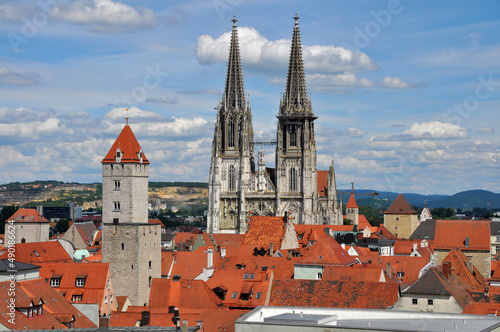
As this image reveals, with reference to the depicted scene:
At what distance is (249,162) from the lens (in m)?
143

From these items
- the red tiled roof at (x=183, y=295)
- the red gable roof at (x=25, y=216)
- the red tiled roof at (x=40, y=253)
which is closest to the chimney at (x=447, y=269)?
the red tiled roof at (x=183, y=295)

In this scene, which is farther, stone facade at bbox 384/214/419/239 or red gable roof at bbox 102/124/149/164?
stone facade at bbox 384/214/419/239

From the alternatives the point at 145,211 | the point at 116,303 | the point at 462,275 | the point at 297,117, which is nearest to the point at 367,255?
the point at 462,275

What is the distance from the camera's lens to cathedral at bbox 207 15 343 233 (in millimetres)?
137750

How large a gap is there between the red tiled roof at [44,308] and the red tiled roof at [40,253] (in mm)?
A: 23970

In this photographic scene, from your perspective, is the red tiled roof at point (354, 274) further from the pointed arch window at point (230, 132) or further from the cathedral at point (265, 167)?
the pointed arch window at point (230, 132)

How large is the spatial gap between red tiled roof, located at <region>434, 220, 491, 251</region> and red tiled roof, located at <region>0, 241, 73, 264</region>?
1466 inches

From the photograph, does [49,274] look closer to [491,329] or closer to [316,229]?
[491,329]

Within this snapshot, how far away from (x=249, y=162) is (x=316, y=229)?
32231mm

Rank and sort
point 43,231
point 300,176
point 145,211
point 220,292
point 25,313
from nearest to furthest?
point 25,313
point 220,292
point 145,211
point 43,231
point 300,176

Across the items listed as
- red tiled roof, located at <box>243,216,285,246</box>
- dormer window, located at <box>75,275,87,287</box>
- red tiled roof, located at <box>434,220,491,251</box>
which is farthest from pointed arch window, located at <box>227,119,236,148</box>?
dormer window, located at <box>75,275,87,287</box>

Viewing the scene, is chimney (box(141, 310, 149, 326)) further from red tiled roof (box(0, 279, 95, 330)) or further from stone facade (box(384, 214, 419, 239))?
stone facade (box(384, 214, 419, 239))

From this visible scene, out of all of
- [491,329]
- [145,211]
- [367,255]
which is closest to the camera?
[491,329]

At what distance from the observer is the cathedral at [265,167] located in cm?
13775
